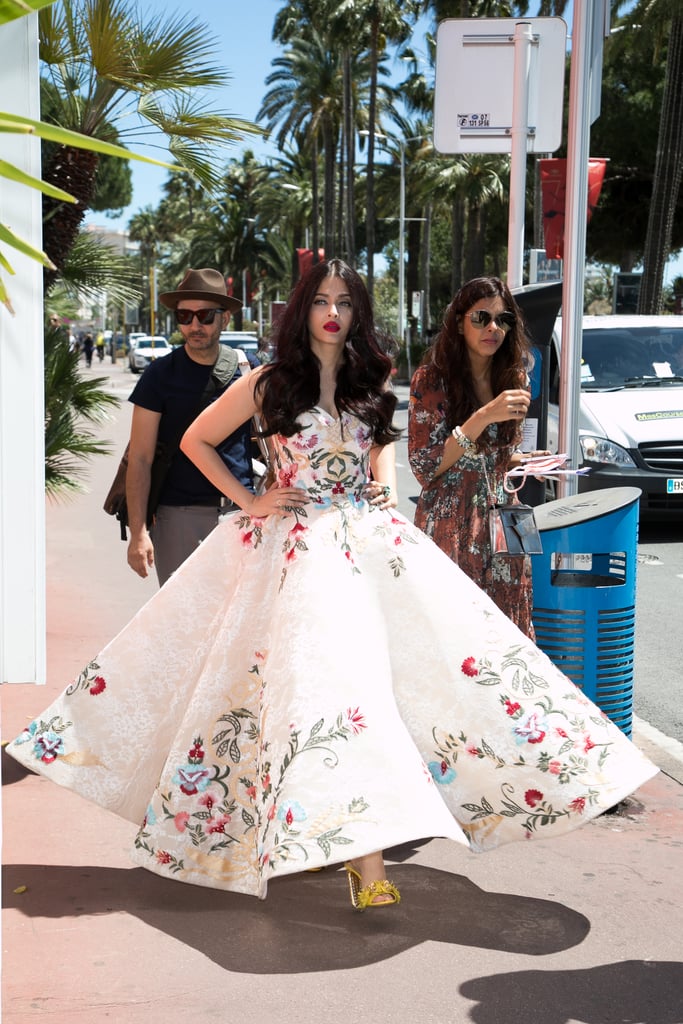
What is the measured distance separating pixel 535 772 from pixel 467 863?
729 mm

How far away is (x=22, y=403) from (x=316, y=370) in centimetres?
119

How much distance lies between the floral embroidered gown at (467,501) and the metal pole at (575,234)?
0.68m

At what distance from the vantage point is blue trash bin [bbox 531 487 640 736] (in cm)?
475

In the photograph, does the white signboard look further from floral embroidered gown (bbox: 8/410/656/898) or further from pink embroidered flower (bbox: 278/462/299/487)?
floral embroidered gown (bbox: 8/410/656/898)

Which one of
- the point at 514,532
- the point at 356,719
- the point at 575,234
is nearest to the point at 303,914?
the point at 356,719

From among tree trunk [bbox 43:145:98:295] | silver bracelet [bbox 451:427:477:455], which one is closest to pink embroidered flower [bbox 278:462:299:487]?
silver bracelet [bbox 451:427:477:455]

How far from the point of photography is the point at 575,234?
210 inches

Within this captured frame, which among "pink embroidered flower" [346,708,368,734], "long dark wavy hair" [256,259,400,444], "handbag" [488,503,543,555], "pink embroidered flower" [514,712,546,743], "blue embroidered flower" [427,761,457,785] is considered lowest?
"blue embroidered flower" [427,761,457,785]

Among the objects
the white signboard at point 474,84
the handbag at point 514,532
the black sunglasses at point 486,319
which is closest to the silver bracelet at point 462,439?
the handbag at point 514,532

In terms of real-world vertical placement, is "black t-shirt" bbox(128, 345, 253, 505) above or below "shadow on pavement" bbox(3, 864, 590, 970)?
above

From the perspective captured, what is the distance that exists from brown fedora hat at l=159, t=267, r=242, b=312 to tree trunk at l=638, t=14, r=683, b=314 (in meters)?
22.2

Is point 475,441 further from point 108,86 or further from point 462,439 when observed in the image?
point 108,86

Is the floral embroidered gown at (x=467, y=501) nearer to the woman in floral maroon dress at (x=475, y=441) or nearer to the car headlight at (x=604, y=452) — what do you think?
the woman in floral maroon dress at (x=475, y=441)

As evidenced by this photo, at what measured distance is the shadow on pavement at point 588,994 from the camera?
3.33m
